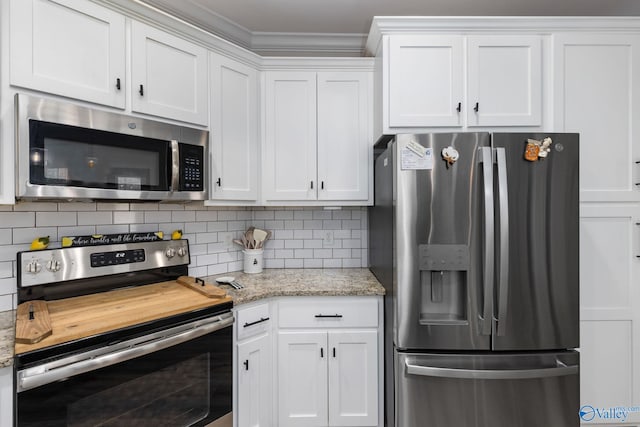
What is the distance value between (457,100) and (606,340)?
63.0 inches

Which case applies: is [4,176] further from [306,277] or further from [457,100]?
[457,100]

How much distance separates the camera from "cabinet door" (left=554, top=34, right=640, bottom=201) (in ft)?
5.99

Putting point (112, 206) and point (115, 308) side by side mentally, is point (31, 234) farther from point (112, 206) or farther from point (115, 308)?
point (115, 308)

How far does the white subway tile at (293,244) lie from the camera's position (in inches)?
100

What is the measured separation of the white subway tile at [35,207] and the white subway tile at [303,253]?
1502 mm

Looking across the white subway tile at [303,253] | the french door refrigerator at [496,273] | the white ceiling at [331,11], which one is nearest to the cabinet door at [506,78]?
the french door refrigerator at [496,273]

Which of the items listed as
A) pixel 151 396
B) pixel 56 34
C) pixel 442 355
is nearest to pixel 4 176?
pixel 56 34

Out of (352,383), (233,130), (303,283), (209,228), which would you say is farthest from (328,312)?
(233,130)

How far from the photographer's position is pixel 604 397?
71.9 inches

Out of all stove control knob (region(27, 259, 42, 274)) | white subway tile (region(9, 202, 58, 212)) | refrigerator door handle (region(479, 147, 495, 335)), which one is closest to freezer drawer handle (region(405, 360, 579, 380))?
refrigerator door handle (region(479, 147, 495, 335))

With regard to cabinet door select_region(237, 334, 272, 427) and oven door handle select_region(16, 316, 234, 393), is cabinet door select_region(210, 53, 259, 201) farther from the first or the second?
cabinet door select_region(237, 334, 272, 427)

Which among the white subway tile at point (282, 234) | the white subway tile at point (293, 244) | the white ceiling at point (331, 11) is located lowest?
the white subway tile at point (293, 244)

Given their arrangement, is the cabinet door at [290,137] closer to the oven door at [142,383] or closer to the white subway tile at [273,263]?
the white subway tile at [273,263]

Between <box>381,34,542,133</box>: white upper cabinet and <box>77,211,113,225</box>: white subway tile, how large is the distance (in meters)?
1.73
